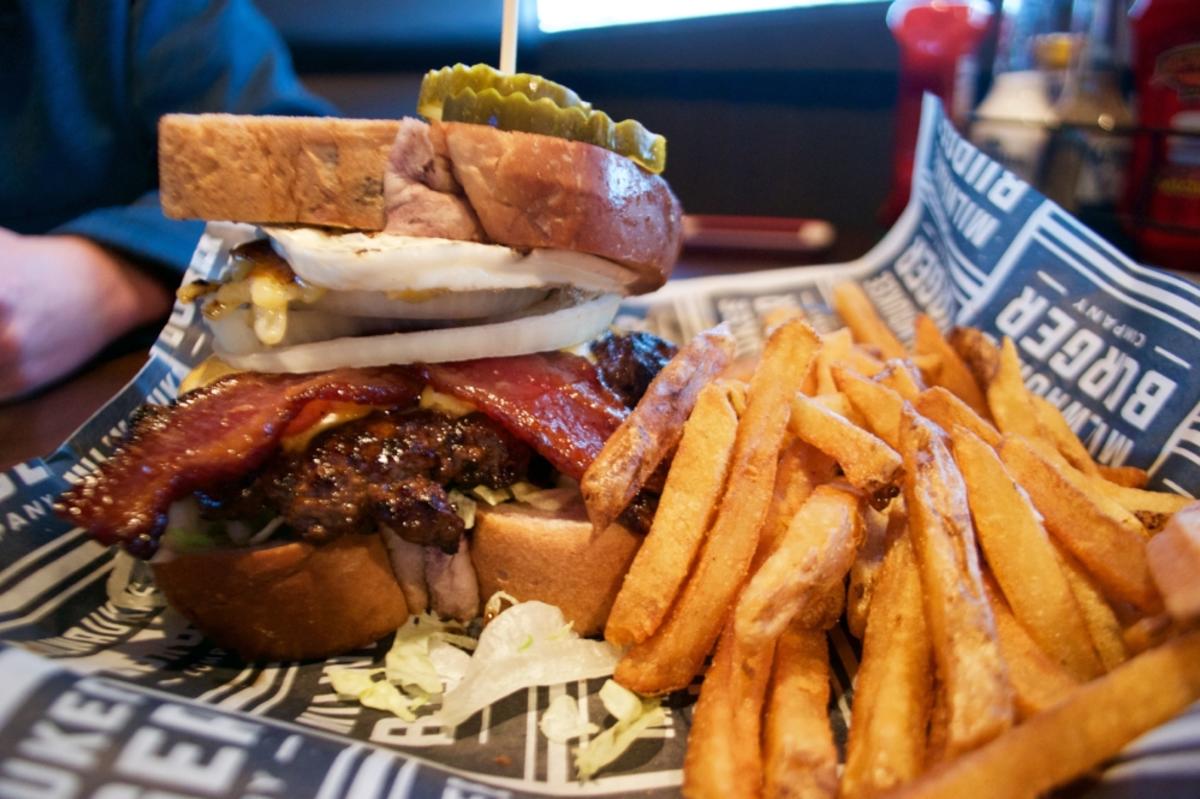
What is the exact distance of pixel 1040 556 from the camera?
1116mm

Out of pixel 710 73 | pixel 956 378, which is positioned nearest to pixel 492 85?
pixel 956 378

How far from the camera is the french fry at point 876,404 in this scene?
4.60ft

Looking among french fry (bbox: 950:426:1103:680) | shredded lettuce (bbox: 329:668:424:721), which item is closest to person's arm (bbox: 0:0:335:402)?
shredded lettuce (bbox: 329:668:424:721)

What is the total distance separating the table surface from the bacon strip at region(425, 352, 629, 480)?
1.10 metres

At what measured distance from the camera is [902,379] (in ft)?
5.21

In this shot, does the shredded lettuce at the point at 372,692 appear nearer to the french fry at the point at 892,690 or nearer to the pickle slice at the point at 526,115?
the french fry at the point at 892,690

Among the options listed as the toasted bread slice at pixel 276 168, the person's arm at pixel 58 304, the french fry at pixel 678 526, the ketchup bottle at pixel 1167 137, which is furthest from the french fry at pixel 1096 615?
the person's arm at pixel 58 304

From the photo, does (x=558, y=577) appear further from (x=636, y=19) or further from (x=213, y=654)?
(x=636, y=19)

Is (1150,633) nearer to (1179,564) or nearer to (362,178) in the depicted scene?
(1179,564)

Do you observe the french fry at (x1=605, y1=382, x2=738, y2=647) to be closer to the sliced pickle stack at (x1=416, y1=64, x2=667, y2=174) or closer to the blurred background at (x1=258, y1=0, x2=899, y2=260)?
the sliced pickle stack at (x1=416, y1=64, x2=667, y2=174)

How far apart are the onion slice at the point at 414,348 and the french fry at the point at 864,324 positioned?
41.9 inches

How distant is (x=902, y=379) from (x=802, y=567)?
69cm

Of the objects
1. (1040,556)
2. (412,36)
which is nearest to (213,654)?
(1040,556)

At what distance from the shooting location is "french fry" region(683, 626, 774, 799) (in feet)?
3.15
